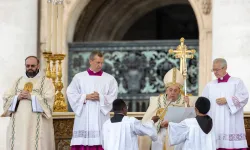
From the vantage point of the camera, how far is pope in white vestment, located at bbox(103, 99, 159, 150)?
1416 cm

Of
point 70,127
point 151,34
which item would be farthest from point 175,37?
point 70,127

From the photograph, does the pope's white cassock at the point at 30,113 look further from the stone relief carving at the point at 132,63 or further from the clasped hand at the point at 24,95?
the stone relief carving at the point at 132,63

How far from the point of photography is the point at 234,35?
18.0 m

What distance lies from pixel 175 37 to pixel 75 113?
12021 millimetres

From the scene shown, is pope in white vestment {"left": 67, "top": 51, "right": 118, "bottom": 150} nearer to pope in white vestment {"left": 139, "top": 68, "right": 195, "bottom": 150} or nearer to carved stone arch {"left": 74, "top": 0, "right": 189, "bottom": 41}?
pope in white vestment {"left": 139, "top": 68, "right": 195, "bottom": 150}

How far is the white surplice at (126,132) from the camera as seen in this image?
558 inches

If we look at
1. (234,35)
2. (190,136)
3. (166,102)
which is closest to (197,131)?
(190,136)

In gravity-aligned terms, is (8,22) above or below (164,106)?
above

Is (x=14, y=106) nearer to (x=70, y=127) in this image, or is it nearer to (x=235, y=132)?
(x=70, y=127)

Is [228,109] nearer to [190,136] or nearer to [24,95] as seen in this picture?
[190,136]

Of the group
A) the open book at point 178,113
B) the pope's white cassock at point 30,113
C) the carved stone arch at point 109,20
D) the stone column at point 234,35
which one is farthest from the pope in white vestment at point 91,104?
the carved stone arch at point 109,20

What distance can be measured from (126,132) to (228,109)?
1.57 meters

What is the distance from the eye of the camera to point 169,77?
1518 cm

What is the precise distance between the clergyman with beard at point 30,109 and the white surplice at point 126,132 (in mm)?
1357
